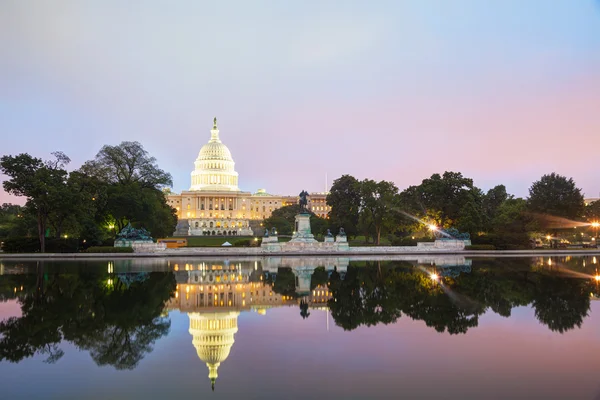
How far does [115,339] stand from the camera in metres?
12.1

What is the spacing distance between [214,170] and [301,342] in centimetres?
15190

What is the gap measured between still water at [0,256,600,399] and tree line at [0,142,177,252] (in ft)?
98.0

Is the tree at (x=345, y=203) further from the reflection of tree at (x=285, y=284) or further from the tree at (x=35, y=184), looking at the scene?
the reflection of tree at (x=285, y=284)

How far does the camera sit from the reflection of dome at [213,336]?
34.3 ft

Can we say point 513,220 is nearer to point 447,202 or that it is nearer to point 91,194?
point 447,202

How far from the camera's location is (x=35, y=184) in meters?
47.6

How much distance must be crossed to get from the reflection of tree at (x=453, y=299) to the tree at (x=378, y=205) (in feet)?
146

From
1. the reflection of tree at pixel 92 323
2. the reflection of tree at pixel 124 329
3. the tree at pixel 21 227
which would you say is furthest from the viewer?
the tree at pixel 21 227

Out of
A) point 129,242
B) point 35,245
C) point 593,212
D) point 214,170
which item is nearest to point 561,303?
point 129,242

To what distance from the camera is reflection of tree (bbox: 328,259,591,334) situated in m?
14.5

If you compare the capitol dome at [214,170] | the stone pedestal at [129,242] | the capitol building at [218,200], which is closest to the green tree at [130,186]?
the stone pedestal at [129,242]

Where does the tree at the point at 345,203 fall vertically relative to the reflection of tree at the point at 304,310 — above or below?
above

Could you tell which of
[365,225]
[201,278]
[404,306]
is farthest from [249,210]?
[404,306]

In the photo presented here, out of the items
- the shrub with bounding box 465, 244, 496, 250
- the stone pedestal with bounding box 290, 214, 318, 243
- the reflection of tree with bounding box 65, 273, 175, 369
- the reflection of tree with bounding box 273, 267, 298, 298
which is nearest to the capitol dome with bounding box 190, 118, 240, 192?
the stone pedestal with bounding box 290, 214, 318, 243
